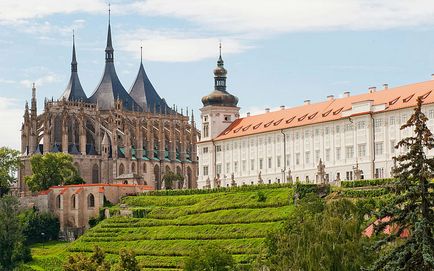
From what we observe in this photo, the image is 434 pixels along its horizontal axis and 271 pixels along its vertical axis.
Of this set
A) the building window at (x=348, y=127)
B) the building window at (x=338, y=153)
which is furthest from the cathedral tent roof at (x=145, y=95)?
the building window at (x=348, y=127)

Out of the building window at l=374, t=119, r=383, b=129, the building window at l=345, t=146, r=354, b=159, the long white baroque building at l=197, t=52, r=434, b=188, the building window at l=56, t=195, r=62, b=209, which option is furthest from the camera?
the building window at l=56, t=195, r=62, b=209

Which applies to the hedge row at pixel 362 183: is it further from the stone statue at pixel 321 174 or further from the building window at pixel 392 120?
the building window at pixel 392 120

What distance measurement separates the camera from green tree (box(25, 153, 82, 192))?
111 m

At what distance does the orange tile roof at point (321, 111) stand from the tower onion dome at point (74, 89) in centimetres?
3896

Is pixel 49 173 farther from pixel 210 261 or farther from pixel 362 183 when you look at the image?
pixel 210 261

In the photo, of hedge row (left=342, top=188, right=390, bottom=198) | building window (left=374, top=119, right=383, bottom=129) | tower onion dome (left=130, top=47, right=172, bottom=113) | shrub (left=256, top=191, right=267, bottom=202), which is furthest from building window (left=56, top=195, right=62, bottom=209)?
tower onion dome (left=130, top=47, right=172, bottom=113)

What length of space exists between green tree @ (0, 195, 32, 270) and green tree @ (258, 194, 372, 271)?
125ft

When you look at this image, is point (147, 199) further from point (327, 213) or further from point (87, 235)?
point (327, 213)

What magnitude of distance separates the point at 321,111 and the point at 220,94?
771 inches

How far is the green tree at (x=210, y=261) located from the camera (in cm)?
6281

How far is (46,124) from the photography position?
12962 centimetres

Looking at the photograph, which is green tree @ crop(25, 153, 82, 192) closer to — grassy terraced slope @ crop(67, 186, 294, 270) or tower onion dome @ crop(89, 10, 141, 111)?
grassy terraced slope @ crop(67, 186, 294, 270)

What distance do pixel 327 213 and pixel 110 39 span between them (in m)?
106

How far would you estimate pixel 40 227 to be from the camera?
98688 mm
